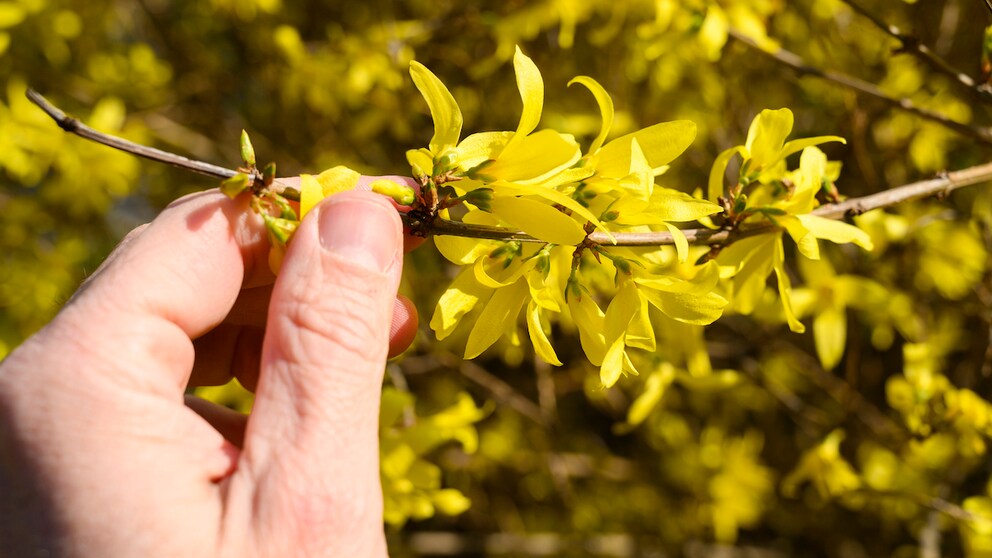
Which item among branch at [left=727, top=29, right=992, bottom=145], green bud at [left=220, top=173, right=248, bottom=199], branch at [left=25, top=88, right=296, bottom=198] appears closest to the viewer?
branch at [left=25, top=88, right=296, bottom=198]

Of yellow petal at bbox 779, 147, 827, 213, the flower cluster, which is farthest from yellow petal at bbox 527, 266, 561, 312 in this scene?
yellow petal at bbox 779, 147, 827, 213

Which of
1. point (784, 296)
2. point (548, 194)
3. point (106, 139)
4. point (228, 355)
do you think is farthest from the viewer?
point (228, 355)

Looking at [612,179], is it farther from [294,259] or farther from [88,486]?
[88,486]

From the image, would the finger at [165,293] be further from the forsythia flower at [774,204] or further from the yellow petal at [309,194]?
the forsythia flower at [774,204]

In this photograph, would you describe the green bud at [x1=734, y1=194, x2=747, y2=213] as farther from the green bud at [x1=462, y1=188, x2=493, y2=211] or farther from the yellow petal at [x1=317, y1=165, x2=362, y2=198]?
the yellow petal at [x1=317, y1=165, x2=362, y2=198]

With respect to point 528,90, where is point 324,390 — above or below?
below

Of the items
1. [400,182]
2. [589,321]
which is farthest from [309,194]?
[589,321]

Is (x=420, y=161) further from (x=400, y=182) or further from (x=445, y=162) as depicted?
(x=400, y=182)

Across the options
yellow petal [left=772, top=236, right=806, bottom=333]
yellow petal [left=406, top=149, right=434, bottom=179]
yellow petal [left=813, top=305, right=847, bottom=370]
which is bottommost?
yellow petal [left=813, top=305, right=847, bottom=370]
